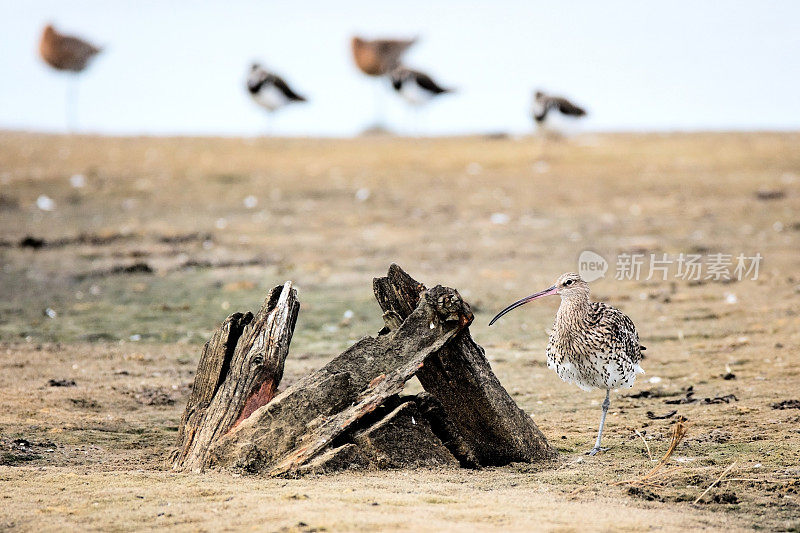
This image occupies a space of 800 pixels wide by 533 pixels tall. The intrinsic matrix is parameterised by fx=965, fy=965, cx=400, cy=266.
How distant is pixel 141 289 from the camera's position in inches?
457

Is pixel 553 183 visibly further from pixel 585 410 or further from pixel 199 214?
pixel 585 410

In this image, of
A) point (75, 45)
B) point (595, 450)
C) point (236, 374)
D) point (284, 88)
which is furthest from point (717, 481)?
point (75, 45)

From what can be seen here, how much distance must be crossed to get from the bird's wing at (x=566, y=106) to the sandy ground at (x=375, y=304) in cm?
71

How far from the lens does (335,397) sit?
205 inches

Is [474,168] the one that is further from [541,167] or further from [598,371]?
[598,371]

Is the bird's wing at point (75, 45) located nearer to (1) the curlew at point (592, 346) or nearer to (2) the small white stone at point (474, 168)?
(2) the small white stone at point (474, 168)

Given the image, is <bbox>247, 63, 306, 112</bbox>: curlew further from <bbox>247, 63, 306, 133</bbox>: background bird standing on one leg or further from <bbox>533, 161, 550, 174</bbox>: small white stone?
A: <bbox>533, 161, 550, 174</bbox>: small white stone

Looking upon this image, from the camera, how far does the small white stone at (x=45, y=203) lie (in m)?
16.2

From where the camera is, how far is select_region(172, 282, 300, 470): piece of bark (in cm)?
529

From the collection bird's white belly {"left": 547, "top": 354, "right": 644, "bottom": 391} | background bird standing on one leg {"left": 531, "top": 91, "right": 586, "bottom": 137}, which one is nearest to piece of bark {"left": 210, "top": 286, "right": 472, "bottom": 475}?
bird's white belly {"left": 547, "top": 354, "right": 644, "bottom": 391}

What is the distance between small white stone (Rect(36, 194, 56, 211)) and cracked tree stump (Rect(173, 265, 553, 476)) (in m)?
11.7

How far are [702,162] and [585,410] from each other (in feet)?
43.7

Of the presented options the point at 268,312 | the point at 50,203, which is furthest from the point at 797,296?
the point at 50,203

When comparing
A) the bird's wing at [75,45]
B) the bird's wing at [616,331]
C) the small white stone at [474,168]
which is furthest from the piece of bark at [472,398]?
the bird's wing at [75,45]
